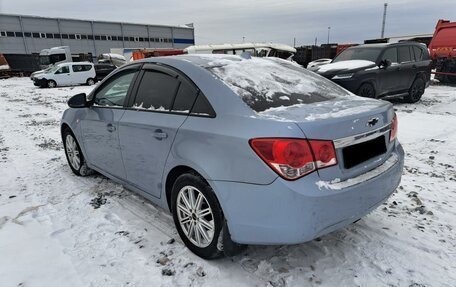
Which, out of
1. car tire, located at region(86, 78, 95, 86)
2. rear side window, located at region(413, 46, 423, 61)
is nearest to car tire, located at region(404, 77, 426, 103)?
rear side window, located at region(413, 46, 423, 61)

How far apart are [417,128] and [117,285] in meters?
6.69

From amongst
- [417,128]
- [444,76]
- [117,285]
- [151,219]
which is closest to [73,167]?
[151,219]

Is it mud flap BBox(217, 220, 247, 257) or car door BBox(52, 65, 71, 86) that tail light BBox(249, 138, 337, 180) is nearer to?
mud flap BBox(217, 220, 247, 257)

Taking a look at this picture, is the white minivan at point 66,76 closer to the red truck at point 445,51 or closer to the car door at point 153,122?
the red truck at point 445,51

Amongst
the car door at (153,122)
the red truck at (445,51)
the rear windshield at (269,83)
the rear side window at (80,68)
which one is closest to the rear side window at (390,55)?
the red truck at (445,51)

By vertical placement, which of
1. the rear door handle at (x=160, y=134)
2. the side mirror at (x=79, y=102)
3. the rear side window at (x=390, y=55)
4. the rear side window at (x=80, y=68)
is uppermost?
the rear side window at (x=390, y=55)

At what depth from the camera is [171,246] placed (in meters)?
2.97

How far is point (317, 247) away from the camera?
2.86 meters

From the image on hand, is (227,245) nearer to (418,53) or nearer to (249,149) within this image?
(249,149)

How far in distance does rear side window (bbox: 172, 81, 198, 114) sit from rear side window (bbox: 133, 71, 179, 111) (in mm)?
81

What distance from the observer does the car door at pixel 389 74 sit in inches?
359

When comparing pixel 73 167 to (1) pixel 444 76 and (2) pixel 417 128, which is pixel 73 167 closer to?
(2) pixel 417 128

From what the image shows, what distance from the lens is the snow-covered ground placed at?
2535 millimetres

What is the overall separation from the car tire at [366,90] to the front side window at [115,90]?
6605 millimetres
